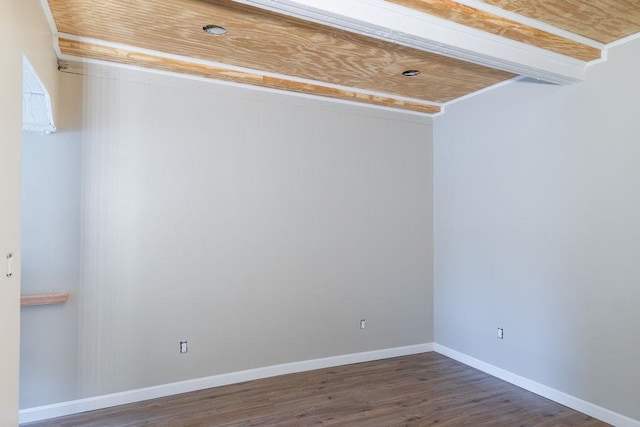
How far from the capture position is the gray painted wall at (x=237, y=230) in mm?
3242

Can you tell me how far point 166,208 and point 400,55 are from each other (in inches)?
93.6

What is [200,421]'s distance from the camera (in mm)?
2979

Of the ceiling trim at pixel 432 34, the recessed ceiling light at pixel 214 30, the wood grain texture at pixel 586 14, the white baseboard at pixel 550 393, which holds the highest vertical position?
the wood grain texture at pixel 586 14

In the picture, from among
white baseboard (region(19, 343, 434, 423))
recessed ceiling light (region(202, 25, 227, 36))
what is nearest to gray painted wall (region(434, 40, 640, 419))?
white baseboard (region(19, 343, 434, 423))

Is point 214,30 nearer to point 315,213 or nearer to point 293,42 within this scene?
point 293,42

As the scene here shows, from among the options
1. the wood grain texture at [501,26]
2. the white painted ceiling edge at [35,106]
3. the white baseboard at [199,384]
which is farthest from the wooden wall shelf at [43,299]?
the wood grain texture at [501,26]

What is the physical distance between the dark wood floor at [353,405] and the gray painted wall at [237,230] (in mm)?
241

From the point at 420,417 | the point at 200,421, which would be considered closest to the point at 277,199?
the point at 200,421

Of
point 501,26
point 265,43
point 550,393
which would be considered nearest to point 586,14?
point 501,26

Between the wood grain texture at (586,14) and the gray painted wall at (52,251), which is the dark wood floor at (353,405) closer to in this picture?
the gray painted wall at (52,251)

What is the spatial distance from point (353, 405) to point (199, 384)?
4.57ft

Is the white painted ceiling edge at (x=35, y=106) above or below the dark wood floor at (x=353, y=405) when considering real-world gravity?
above

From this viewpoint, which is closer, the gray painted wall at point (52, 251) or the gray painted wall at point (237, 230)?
the gray painted wall at point (52, 251)

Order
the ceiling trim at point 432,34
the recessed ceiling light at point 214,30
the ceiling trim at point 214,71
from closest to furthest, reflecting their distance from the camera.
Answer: the ceiling trim at point 432,34 < the recessed ceiling light at point 214,30 < the ceiling trim at point 214,71
